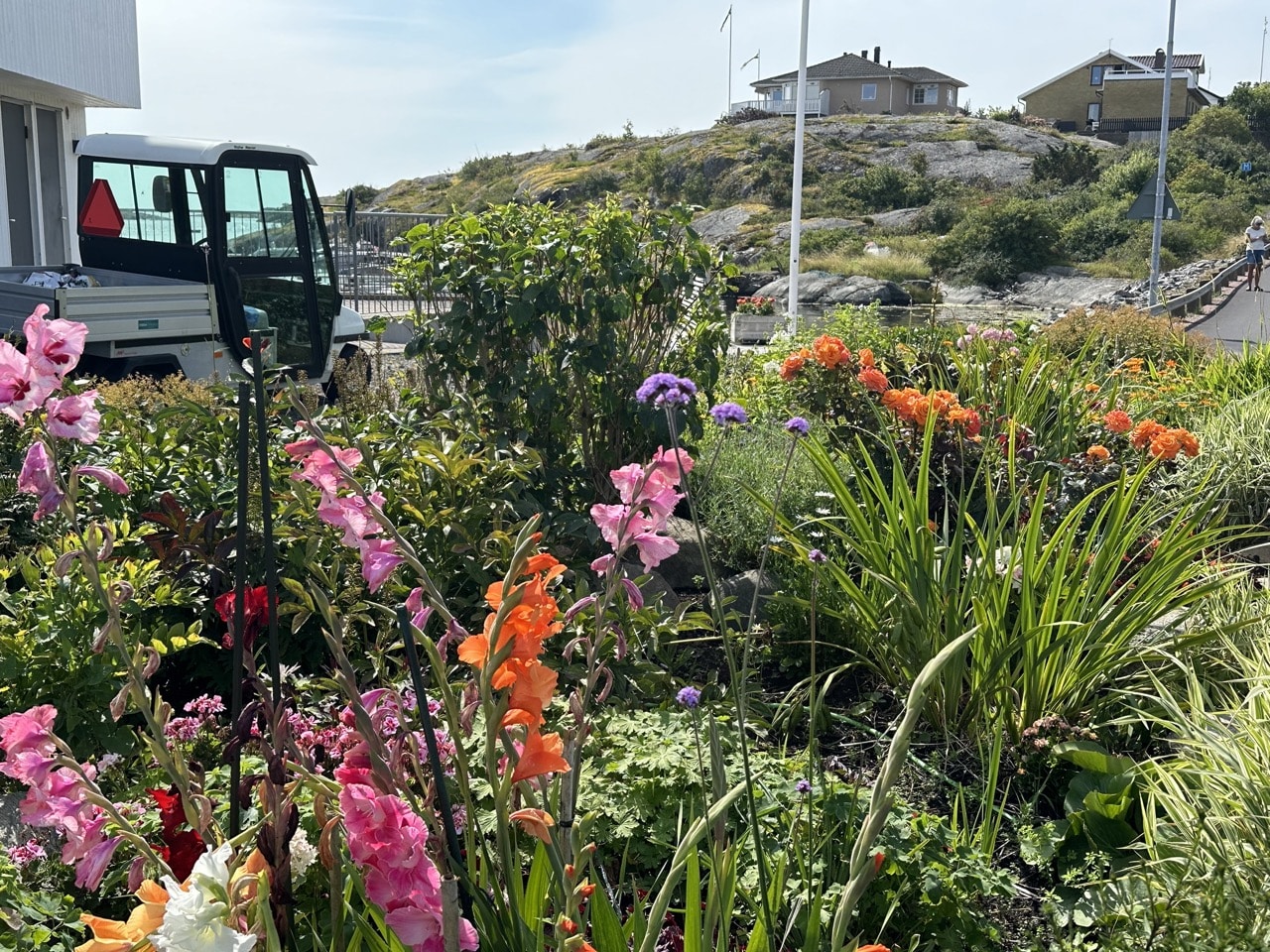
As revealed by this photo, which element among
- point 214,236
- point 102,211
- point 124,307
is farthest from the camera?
point 102,211

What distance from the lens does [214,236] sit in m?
10.6

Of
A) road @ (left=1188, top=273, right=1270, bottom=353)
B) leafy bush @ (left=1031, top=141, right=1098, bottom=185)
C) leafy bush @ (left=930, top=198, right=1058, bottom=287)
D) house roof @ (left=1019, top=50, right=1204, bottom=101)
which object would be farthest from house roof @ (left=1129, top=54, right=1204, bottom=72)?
road @ (left=1188, top=273, right=1270, bottom=353)

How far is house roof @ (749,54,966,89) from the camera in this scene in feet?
283

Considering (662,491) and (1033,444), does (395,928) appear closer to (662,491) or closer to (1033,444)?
(662,491)

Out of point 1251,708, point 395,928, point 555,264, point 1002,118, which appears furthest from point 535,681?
point 1002,118

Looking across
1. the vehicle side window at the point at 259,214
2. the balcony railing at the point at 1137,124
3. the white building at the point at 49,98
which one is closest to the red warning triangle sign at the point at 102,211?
the vehicle side window at the point at 259,214

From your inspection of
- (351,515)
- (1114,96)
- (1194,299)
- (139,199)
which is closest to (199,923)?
(351,515)

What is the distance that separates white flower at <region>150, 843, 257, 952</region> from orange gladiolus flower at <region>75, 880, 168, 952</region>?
4 centimetres

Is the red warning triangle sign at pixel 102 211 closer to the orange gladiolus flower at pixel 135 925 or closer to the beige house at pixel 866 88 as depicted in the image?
the orange gladiolus flower at pixel 135 925

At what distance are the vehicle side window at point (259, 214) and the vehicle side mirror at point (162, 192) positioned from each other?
22.3 inches

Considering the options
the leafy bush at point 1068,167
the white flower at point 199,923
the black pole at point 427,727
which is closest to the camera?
the white flower at point 199,923

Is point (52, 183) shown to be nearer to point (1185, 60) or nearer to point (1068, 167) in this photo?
point (1068, 167)

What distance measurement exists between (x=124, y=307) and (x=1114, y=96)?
3228 inches

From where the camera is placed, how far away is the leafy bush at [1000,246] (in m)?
40.5
